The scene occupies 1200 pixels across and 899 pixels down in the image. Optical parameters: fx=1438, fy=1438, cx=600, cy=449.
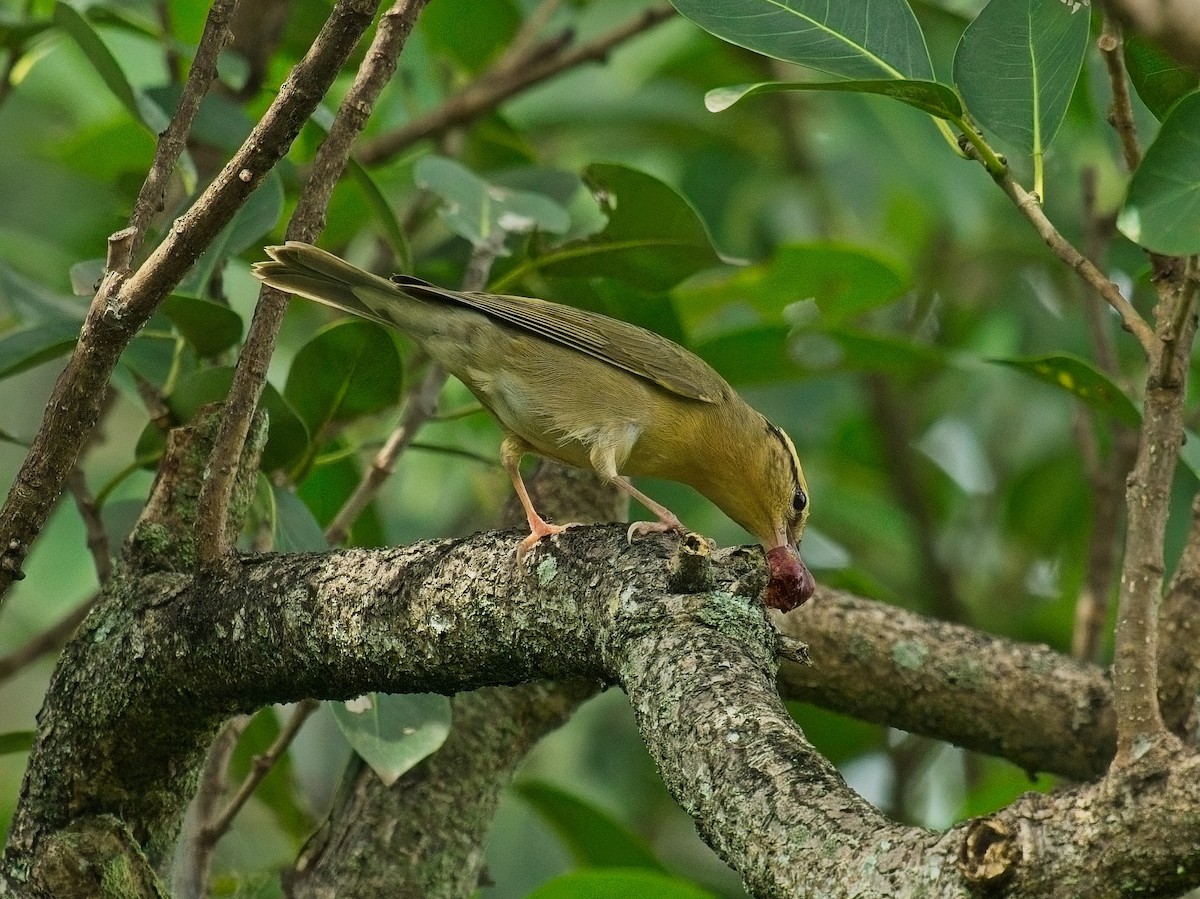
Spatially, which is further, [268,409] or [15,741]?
[15,741]

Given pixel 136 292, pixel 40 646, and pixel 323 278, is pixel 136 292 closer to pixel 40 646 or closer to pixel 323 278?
pixel 323 278

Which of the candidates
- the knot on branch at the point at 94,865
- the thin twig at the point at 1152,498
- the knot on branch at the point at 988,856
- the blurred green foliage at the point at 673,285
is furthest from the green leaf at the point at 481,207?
the knot on branch at the point at 988,856

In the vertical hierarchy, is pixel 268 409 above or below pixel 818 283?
above

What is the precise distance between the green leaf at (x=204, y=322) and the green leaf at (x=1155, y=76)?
201cm

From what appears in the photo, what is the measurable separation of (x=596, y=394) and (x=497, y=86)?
1461 millimetres

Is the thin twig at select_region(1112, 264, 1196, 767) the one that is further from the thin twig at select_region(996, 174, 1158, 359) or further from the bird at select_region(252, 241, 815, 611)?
the bird at select_region(252, 241, 815, 611)

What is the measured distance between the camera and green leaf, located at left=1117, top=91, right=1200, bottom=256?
86.5 inches

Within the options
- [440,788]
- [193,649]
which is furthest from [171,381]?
[440,788]

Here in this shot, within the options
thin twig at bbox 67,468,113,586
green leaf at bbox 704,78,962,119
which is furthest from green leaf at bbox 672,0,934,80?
thin twig at bbox 67,468,113,586

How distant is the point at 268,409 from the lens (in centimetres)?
331

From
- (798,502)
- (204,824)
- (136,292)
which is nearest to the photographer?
(136,292)

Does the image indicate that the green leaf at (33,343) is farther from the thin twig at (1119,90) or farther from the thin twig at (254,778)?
the thin twig at (1119,90)

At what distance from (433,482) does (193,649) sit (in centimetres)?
426

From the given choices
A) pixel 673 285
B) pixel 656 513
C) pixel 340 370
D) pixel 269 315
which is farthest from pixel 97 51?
pixel 656 513
